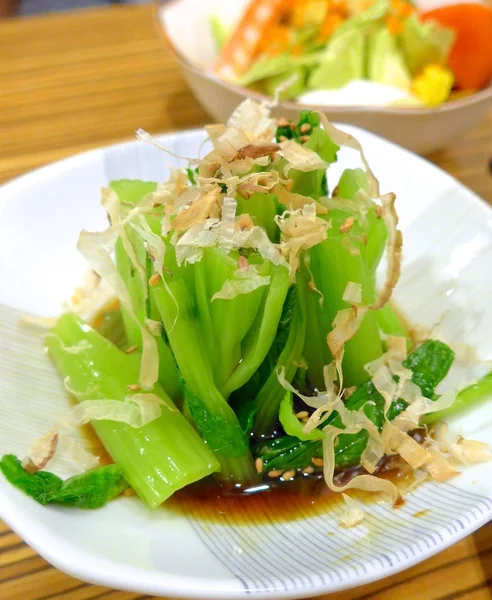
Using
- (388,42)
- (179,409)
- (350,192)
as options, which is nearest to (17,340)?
(179,409)

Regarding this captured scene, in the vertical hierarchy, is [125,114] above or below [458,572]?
above

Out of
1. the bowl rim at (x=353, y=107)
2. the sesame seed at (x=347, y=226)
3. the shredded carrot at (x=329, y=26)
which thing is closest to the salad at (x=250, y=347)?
the sesame seed at (x=347, y=226)

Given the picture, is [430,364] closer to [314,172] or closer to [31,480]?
[314,172]

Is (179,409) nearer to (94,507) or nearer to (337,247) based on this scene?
(94,507)

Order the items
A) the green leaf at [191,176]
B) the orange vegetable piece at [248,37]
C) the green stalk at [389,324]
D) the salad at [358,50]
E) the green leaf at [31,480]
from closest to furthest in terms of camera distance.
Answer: the green leaf at [31,480] → the green leaf at [191,176] → the green stalk at [389,324] → the salad at [358,50] → the orange vegetable piece at [248,37]

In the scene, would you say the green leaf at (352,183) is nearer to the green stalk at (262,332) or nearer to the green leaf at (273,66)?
the green stalk at (262,332)
